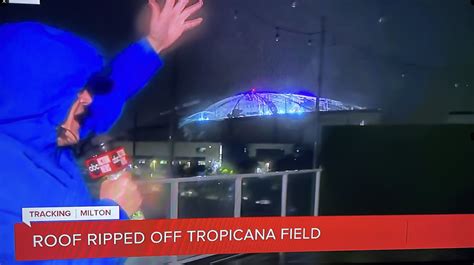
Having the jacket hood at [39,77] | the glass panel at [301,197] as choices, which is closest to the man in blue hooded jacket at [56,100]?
Answer: the jacket hood at [39,77]

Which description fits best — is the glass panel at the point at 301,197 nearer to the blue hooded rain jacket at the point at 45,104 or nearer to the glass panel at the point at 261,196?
the glass panel at the point at 261,196

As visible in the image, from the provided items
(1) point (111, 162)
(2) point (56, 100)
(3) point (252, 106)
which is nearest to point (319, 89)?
(3) point (252, 106)

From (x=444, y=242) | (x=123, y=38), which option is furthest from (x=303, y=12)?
(x=444, y=242)

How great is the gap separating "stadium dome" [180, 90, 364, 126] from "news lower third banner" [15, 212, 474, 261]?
40cm

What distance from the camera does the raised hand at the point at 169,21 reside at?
145 cm

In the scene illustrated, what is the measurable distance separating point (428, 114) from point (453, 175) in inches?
10.8

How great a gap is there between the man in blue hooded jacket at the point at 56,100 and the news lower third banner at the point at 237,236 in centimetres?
10

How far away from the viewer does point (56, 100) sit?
4.67 feet

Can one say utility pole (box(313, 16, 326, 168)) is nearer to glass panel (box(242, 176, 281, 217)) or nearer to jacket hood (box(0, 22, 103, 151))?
glass panel (box(242, 176, 281, 217))

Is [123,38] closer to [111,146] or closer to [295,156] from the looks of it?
[111,146]

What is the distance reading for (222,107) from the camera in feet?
4.93

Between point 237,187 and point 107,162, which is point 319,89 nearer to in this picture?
point 237,187

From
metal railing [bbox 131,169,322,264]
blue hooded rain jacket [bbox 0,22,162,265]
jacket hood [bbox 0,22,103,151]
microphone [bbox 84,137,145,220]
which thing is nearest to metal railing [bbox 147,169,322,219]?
metal railing [bbox 131,169,322,264]

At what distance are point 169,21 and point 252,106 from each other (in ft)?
1.43
